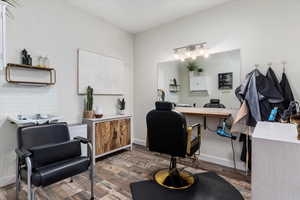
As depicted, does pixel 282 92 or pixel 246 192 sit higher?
pixel 282 92

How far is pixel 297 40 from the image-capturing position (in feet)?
6.88

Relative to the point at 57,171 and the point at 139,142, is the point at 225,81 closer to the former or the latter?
the point at 139,142

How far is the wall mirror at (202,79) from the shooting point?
8.53 feet

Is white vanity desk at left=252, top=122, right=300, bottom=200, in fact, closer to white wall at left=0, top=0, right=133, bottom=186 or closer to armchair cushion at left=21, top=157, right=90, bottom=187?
armchair cushion at left=21, top=157, right=90, bottom=187

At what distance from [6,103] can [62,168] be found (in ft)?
4.26

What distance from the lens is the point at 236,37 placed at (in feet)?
8.34

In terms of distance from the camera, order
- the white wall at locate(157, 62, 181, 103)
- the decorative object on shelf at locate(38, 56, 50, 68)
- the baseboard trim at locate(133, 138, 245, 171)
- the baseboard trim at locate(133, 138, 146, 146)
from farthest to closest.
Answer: the baseboard trim at locate(133, 138, 146, 146) < the white wall at locate(157, 62, 181, 103) < the baseboard trim at locate(133, 138, 245, 171) < the decorative object on shelf at locate(38, 56, 50, 68)

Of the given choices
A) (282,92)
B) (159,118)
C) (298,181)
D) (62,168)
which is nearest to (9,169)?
(62,168)

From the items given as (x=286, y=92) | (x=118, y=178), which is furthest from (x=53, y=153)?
(x=286, y=92)

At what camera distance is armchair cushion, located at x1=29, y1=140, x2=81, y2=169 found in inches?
60.7

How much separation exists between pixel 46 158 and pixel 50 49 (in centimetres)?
172

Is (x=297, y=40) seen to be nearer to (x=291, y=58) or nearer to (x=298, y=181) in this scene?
(x=291, y=58)

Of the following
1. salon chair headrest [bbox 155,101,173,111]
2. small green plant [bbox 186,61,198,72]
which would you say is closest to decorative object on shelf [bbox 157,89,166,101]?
small green plant [bbox 186,61,198,72]

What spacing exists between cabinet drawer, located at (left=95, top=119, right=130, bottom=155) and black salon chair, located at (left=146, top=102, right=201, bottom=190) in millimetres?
1124
